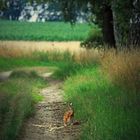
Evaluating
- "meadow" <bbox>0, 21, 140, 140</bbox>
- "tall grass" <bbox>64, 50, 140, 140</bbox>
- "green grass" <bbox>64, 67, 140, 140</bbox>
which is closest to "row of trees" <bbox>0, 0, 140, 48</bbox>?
"meadow" <bbox>0, 21, 140, 140</bbox>

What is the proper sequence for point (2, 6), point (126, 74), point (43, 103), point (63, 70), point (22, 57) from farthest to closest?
point (22, 57), point (2, 6), point (63, 70), point (43, 103), point (126, 74)

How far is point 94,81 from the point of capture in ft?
49.1

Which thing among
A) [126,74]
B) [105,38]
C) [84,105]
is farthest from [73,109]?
[105,38]

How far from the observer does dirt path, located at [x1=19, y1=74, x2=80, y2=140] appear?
10344 mm

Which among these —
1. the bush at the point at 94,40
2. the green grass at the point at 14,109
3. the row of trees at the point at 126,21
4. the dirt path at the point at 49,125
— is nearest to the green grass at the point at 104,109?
the dirt path at the point at 49,125

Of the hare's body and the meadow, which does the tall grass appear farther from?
the hare's body

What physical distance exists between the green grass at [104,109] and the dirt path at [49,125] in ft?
0.99

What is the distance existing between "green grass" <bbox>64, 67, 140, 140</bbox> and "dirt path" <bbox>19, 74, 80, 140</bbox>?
30 cm

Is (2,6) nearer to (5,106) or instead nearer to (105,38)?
(105,38)

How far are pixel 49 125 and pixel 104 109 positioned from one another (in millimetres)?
1393

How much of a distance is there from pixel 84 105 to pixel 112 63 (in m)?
3.18

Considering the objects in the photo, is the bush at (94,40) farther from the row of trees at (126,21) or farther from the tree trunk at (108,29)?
the row of trees at (126,21)

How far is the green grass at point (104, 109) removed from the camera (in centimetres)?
891

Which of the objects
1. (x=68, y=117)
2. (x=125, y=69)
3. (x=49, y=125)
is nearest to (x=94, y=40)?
(x=125, y=69)
